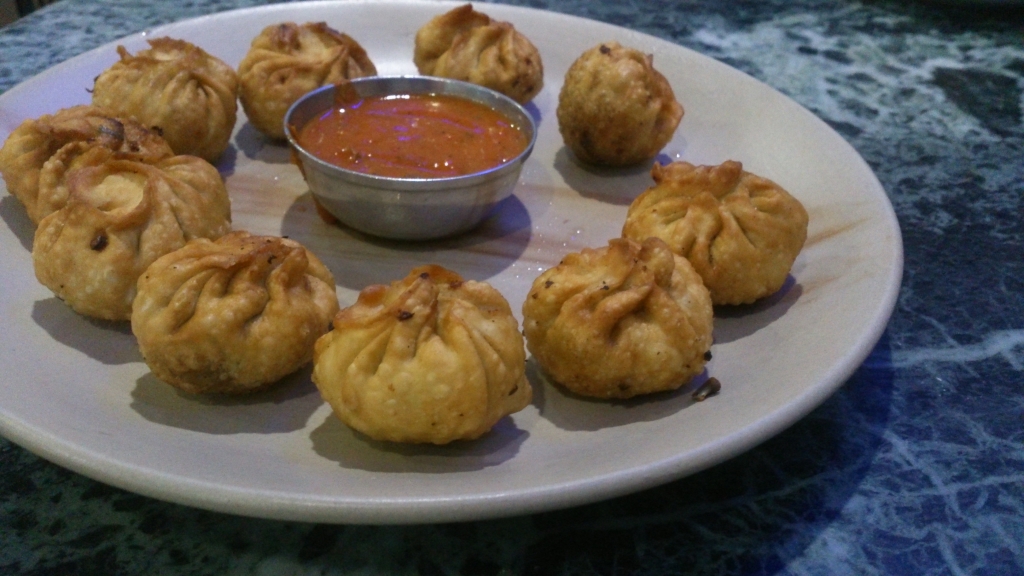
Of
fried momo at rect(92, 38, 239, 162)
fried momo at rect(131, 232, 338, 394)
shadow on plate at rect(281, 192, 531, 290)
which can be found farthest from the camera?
fried momo at rect(92, 38, 239, 162)

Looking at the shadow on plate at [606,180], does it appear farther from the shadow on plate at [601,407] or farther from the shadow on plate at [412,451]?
the shadow on plate at [412,451]

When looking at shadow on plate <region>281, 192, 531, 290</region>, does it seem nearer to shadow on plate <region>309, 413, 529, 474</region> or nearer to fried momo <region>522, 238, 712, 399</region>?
fried momo <region>522, 238, 712, 399</region>

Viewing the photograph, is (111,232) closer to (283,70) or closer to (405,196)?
(405,196)

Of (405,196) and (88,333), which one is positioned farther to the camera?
(405,196)

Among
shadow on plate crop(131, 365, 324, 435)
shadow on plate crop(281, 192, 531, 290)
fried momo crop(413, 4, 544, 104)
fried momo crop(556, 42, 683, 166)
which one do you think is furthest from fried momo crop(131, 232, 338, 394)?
fried momo crop(413, 4, 544, 104)

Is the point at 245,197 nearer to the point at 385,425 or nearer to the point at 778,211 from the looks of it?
the point at 385,425

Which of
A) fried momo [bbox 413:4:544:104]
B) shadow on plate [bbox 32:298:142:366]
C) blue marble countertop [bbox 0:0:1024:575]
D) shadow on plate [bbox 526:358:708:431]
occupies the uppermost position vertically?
fried momo [bbox 413:4:544:104]

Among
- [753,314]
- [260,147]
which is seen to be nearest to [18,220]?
[260,147]
